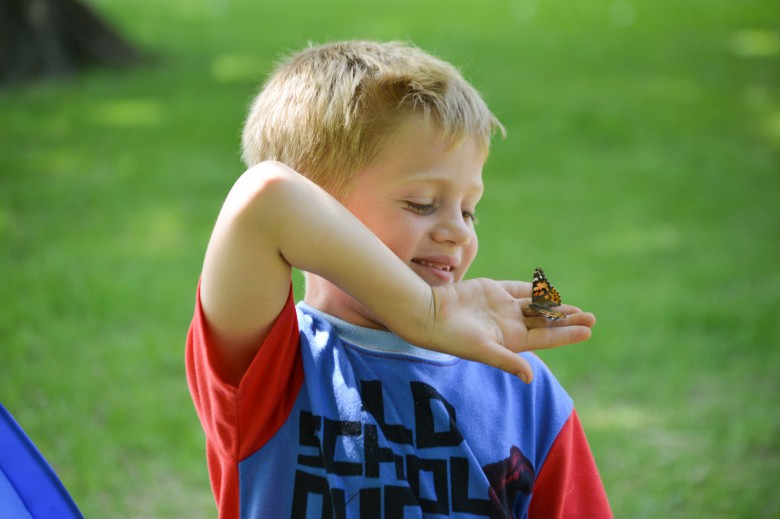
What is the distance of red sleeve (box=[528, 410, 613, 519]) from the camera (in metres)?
1.62

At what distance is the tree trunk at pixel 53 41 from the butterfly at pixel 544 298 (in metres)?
7.24

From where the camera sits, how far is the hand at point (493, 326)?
1366 mm

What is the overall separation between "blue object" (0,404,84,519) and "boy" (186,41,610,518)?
9.9 inches

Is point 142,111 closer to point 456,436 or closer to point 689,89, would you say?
point 689,89

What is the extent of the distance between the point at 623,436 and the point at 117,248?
9.33 ft

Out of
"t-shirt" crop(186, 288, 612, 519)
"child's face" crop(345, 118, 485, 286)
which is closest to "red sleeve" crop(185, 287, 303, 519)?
"t-shirt" crop(186, 288, 612, 519)

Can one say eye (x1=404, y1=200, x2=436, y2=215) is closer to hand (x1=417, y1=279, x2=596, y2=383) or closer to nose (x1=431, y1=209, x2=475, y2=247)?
nose (x1=431, y1=209, x2=475, y2=247)

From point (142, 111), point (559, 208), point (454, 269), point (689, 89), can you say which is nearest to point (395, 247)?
point (454, 269)

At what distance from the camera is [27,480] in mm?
1554

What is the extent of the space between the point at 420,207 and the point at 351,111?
20 cm

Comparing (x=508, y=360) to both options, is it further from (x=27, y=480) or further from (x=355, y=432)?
(x=27, y=480)

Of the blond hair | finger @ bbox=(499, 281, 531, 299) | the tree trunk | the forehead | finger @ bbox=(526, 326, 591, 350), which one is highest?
the tree trunk

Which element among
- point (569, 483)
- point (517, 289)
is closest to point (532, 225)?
point (569, 483)

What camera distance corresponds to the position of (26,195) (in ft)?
19.0
